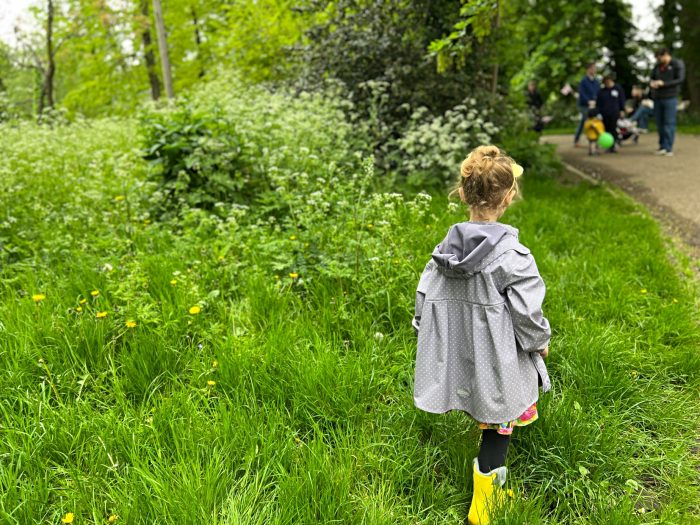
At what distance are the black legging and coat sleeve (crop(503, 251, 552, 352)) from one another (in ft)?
1.31

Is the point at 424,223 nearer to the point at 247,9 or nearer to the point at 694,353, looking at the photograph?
the point at 694,353

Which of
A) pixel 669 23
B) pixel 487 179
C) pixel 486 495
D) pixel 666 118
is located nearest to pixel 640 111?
pixel 666 118

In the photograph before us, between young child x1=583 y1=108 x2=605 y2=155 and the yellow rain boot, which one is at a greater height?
young child x1=583 y1=108 x2=605 y2=155

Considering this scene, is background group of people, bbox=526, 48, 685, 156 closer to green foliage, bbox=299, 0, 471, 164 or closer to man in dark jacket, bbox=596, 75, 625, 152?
man in dark jacket, bbox=596, 75, 625, 152

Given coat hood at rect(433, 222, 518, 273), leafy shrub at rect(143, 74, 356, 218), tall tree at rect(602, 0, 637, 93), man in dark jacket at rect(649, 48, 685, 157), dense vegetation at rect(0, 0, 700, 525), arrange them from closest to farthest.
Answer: coat hood at rect(433, 222, 518, 273), dense vegetation at rect(0, 0, 700, 525), leafy shrub at rect(143, 74, 356, 218), man in dark jacket at rect(649, 48, 685, 157), tall tree at rect(602, 0, 637, 93)

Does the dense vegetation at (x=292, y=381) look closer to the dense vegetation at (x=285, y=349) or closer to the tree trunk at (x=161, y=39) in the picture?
the dense vegetation at (x=285, y=349)

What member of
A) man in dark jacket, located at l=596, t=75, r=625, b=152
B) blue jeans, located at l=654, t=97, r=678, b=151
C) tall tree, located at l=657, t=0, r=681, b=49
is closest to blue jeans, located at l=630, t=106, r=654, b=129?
man in dark jacket, located at l=596, t=75, r=625, b=152

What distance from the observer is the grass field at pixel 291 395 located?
2.06 meters

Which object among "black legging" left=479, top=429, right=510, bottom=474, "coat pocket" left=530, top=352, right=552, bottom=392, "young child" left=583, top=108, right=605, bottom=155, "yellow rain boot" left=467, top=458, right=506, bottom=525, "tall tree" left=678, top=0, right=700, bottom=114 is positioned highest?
"tall tree" left=678, top=0, right=700, bottom=114

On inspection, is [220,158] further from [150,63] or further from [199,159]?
[150,63]

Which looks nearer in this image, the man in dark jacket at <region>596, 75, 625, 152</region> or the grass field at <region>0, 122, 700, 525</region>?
the grass field at <region>0, 122, 700, 525</region>

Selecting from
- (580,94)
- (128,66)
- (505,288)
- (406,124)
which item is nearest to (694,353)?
(505,288)

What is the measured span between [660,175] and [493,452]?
798cm

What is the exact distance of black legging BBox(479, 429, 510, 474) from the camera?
2.14 m
